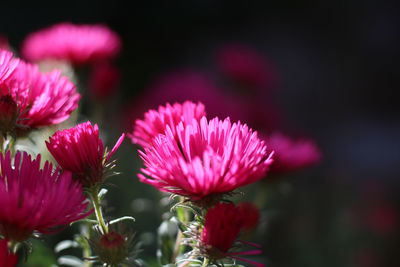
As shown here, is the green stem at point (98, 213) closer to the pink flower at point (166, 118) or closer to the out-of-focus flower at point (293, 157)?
the pink flower at point (166, 118)

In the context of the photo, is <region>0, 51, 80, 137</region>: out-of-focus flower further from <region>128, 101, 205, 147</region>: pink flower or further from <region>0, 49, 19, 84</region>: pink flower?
<region>128, 101, 205, 147</region>: pink flower

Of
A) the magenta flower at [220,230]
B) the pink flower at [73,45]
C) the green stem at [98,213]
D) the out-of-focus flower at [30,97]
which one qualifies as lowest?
the magenta flower at [220,230]

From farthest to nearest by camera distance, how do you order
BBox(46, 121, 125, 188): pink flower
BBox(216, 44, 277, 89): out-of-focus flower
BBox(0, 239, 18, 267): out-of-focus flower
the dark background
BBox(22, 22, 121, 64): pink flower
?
the dark background → BBox(216, 44, 277, 89): out-of-focus flower → BBox(22, 22, 121, 64): pink flower → BBox(46, 121, 125, 188): pink flower → BBox(0, 239, 18, 267): out-of-focus flower

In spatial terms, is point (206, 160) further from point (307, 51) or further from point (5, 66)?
point (307, 51)

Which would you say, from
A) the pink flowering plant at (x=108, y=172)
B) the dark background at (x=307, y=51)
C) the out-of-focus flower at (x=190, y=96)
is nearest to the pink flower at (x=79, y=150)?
the pink flowering plant at (x=108, y=172)

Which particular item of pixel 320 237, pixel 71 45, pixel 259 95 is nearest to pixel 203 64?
pixel 259 95

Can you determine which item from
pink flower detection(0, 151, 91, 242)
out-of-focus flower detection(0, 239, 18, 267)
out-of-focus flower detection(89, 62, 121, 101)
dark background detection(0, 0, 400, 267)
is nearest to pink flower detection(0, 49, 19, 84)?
pink flower detection(0, 151, 91, 242)

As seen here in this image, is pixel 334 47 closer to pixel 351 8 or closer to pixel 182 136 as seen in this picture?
pixel 351 8
